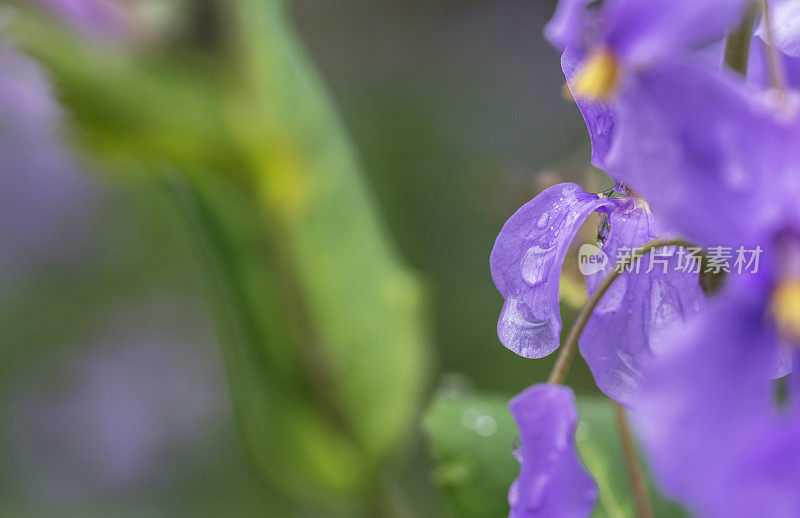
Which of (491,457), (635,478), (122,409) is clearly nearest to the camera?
(635,478)

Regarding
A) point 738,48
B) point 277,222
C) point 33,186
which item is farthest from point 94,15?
point 33,186

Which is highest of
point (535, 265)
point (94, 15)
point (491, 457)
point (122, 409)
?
point (94, 15)

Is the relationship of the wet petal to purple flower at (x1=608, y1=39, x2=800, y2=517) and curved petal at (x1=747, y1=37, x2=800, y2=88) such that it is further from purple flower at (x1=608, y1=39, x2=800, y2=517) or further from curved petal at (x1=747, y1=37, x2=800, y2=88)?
curved petal at (x1=747, y1=37, x2=800, y2=88)

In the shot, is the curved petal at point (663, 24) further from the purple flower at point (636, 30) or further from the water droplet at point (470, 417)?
the water droplet at point (470, 417)

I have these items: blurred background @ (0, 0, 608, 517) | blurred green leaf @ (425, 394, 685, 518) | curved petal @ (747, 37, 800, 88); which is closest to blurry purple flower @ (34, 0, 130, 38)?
blurred background @ (0, 0, 608, 517)

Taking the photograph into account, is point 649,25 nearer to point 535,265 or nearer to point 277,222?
point 535,265

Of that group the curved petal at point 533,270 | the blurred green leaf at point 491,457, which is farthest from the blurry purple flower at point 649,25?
the blurred green leaf at point 491,457
